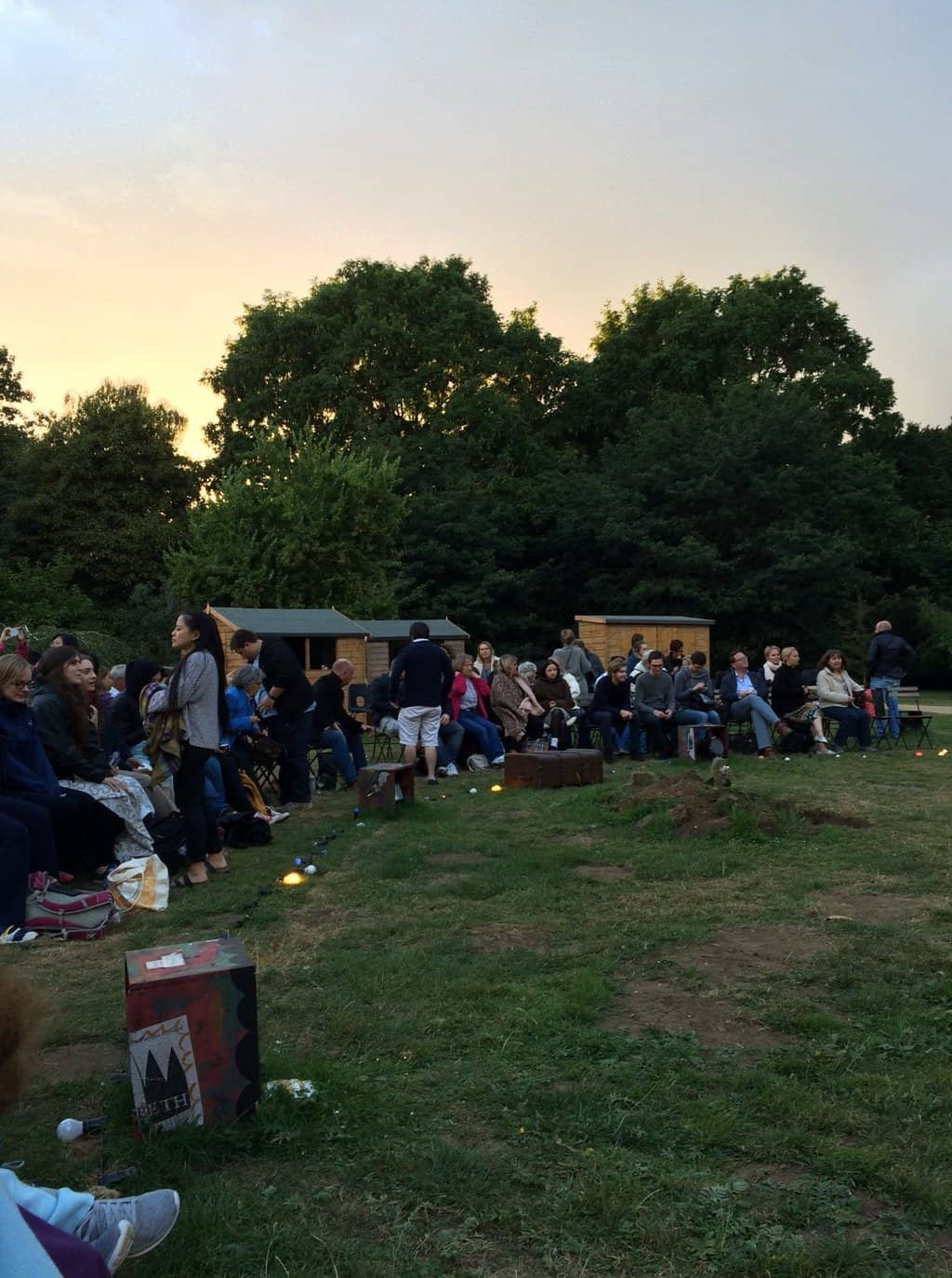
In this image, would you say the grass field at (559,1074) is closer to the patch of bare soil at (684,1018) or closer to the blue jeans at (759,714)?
the patch of bare soil at (684,1018)

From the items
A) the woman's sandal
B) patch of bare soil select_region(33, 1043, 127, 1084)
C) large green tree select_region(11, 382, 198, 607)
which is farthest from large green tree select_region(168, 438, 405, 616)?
patch of bare soil select_region(33, 1043, 127, 1084)

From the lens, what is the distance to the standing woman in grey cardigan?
22.0ft

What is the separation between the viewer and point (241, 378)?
37625 mm

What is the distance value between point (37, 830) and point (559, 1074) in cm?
395

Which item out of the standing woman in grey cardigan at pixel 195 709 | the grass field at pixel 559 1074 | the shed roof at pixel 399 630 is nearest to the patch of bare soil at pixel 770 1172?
the grass field at pixel 559 1074

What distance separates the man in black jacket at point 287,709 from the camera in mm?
9984

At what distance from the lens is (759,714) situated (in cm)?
1369

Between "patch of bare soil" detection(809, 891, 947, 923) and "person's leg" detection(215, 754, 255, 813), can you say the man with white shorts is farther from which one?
"patch of bare soil" detection(809, 891, 947, 923)

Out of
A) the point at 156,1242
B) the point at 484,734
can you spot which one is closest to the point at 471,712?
the point at 484,734

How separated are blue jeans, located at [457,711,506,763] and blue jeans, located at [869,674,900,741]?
5663mm

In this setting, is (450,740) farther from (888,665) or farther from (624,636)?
(624,636)

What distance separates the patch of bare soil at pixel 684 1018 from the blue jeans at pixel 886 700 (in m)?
11.5

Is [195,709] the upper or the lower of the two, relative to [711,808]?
upper

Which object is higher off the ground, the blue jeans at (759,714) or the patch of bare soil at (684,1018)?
the blue jeans at (759,714)
